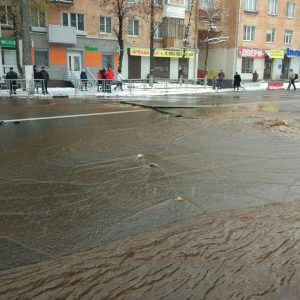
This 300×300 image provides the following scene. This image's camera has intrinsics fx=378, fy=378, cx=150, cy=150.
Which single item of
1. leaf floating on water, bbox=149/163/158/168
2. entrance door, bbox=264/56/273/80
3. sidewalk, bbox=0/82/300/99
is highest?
entrance door, bbox=264/56/273/80

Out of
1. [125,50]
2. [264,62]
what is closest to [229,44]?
[264,62]

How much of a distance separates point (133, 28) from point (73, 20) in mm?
5870

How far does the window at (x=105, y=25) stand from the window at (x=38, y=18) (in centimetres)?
519

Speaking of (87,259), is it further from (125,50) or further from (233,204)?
(125,50)

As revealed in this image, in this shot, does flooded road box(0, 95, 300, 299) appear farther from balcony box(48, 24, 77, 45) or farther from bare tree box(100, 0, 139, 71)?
balcony box(48, 24, 77, 45)

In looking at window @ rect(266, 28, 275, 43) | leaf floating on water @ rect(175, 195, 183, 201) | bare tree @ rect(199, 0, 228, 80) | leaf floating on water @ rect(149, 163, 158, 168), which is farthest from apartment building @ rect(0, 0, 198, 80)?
leaf floating on water @ rect(175, 195, 183, 201)

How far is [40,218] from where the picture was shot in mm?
4051

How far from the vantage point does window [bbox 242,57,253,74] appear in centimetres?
4320

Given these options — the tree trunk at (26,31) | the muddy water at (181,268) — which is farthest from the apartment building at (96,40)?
the muddy water at (181,268)

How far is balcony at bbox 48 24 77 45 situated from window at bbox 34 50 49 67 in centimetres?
150

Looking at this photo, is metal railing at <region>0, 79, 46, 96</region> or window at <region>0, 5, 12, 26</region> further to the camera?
window at <region>0, 5, 12, 26</region>

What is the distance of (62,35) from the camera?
103 feet

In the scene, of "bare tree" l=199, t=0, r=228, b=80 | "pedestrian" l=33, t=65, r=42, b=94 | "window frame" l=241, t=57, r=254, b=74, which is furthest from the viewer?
"window frame" l=241, t=57, r=254, b=74

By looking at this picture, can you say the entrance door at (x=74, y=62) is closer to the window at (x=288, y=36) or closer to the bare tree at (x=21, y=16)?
the bare tree at (x=21, y=16)
